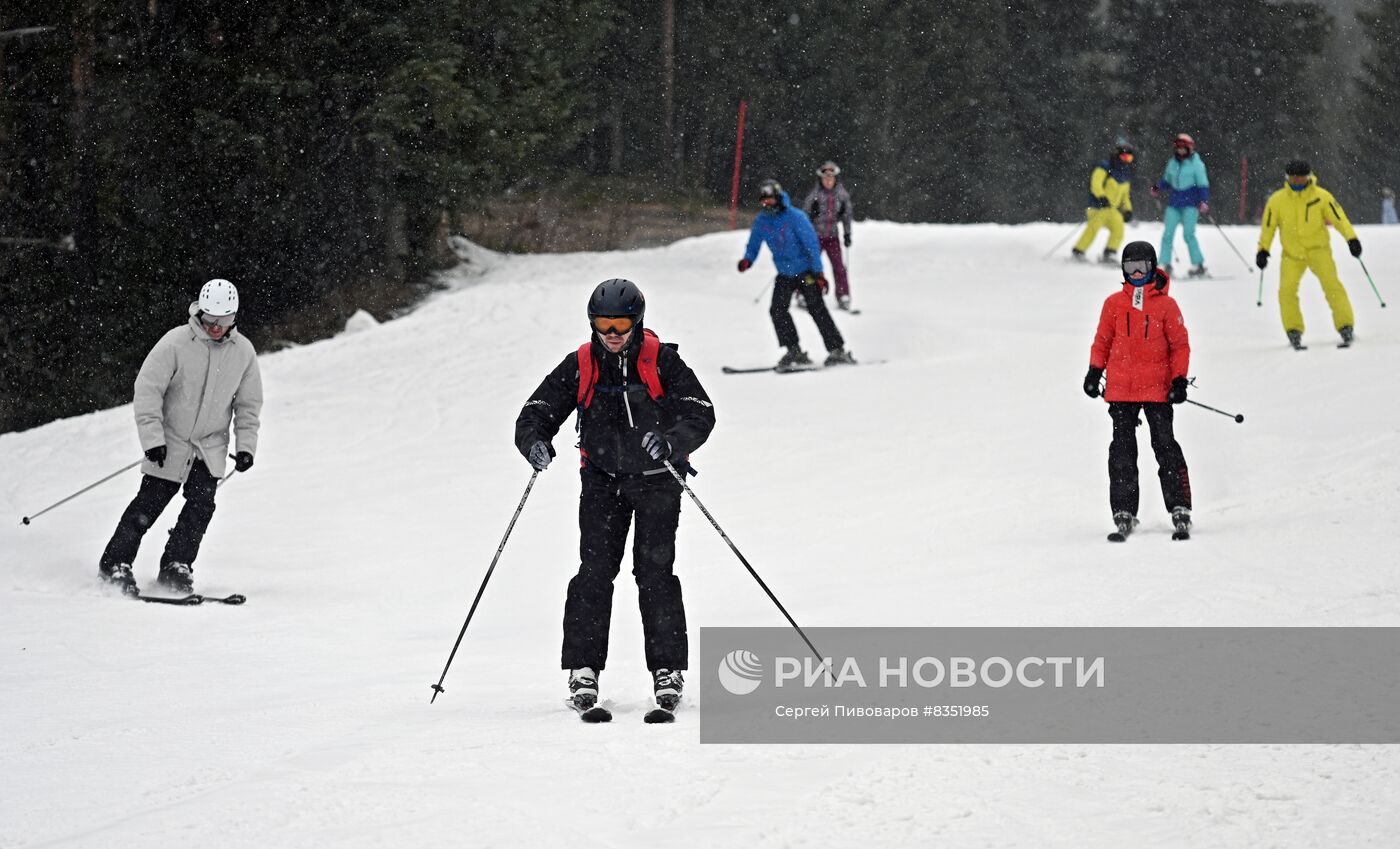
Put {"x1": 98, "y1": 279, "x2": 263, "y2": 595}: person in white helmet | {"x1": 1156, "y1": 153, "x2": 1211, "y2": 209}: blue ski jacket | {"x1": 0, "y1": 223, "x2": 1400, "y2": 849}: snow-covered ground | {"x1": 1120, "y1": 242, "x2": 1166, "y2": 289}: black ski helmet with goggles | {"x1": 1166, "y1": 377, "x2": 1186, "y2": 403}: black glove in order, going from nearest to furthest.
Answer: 1. {"x1": 0, "y1": 223, "x2": 1400, "y2": 849}: snow-covered ground
2. {"x1": 1166, "y1": 377, "x2": 1186, "y2": 403}: black glove
3. {"x1": 1120, "y1": 242, "x2": 1166, "y2": 289}: black ski helmet with goggles
4. {"x1": 98, "y1": 279, "x2": 263, "y2": 595}: person in white helmet
5. {"x1": 1156, "y1": 153, "x2": 1211, "y2": 209}: blue ski jacket

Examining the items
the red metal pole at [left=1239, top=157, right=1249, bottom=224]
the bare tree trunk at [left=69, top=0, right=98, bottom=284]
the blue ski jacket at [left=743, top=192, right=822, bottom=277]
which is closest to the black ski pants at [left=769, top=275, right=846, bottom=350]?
the blue ski jacket at [left=743, top=192, right=822, bottom=277]

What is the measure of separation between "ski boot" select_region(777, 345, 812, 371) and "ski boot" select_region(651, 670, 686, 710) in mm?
9543

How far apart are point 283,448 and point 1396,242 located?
1550 centimetres

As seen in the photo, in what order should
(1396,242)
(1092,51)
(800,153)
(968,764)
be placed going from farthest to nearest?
(1092,51) → (800,153) → (1396,242) → (968,764)

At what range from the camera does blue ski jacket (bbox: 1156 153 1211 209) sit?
1803 centimetres

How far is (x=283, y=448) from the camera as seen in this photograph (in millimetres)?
13523

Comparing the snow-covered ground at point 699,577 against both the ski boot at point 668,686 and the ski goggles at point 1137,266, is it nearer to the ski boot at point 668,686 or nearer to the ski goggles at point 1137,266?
the ski boot at point 668,686

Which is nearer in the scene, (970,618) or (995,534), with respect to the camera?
(970,618)

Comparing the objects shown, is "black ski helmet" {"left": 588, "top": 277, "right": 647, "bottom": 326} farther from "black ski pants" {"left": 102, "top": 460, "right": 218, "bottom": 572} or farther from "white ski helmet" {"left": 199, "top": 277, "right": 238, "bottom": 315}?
"black ski pants" {"left": 102, "top": 460, "right": 218, "bottom": 572}

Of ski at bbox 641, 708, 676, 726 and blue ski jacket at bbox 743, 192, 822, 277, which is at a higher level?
blue ski jacket at bbox 743, 192, 822, 277

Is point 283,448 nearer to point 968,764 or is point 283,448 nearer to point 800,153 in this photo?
point 968,764

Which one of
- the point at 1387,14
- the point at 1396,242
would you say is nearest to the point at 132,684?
the point at 1396,242

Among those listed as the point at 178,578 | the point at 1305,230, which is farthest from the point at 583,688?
the point at 1305,230

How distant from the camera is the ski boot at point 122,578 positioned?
8609 millimetres
